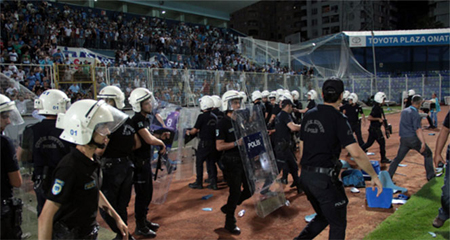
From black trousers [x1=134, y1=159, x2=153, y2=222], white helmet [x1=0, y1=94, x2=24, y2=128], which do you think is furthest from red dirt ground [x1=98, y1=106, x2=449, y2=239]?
white helmet [x1=0, y1=94, x2=24, y2=128]

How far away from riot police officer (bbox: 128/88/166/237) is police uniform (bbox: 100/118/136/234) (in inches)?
11.9

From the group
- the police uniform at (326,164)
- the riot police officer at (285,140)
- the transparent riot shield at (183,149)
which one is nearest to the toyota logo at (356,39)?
the transparent riot shield at (183,149)

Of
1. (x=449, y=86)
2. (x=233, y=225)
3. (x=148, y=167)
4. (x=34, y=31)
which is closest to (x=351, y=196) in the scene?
(x=233, y=225)

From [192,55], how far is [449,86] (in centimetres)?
2397

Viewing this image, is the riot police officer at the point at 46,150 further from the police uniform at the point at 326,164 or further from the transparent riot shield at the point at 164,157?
the police uniform at the point at 326,164

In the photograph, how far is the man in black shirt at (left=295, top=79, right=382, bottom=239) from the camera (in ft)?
11.7

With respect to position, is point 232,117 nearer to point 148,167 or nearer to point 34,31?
point 148,167

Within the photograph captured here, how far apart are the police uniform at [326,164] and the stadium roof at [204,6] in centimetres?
3156

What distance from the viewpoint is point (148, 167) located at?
4852 millimetres

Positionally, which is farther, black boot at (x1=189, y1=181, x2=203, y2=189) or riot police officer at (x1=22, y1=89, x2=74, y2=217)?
black boot at (x1=189, y1=181, x2=203, y2=189)

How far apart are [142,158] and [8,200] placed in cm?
190

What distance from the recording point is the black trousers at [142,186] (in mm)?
4801

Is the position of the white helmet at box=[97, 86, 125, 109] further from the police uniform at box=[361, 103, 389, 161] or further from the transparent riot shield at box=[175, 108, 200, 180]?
the police uniform at box=[361, 103, 389, 161]

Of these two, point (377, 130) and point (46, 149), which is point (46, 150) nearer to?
point (46, 149)
